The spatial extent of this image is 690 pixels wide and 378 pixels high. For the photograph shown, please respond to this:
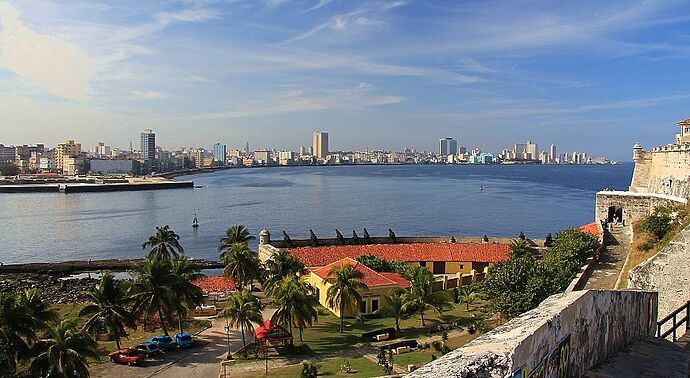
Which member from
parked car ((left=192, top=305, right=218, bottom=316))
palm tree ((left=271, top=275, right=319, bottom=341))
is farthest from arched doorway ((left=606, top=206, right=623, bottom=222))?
parked car ((left=192, top=305, right=218, bottom=316))

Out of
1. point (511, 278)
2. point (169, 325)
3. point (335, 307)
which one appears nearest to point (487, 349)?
point (511, 278)

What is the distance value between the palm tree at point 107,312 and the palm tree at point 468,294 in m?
14.5

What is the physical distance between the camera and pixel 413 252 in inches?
1329

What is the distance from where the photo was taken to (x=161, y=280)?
21375 mm

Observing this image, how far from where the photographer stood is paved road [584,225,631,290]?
18234 millimetres

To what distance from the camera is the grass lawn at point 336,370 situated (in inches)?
690

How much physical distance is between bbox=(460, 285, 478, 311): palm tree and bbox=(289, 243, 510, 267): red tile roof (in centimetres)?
509

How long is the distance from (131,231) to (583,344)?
62002 mm

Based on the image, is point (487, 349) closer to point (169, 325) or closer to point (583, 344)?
point (583, 344)

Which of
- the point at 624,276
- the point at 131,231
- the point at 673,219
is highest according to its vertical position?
the point at 673,219

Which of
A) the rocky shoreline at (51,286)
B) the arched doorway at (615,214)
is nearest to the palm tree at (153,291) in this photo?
the rocky shoreline at (51,286)

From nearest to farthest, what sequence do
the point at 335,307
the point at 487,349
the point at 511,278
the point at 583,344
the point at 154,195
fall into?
the point at 487,349 → the point at 583,344 → the point at 511,278 → the point at 335,307 → the point at 154,195

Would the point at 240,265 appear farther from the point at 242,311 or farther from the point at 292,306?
the point at 292,306

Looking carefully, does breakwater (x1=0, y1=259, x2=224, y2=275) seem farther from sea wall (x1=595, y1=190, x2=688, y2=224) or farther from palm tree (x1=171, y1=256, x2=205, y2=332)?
sea wall (x1=595, y1=190, x2=688, y2=224)
